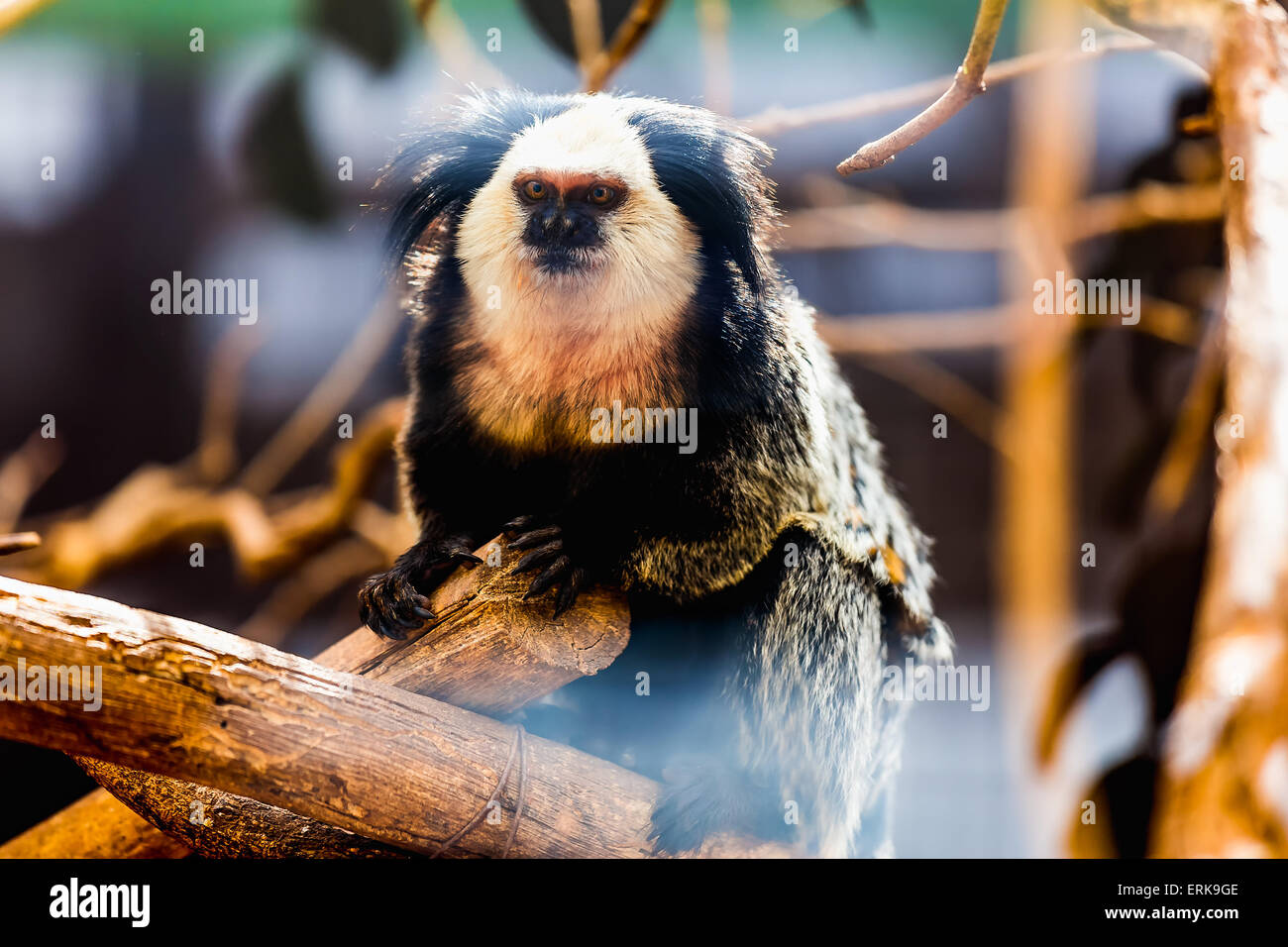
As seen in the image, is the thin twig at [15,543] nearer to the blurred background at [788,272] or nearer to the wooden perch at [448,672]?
the wooden perch at [448,672]

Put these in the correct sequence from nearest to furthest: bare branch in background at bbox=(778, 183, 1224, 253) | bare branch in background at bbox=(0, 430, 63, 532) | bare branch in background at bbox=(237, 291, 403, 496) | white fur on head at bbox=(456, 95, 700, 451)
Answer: white fur on head at bbox=(456, 95, 700, 451), bare branch in background at bbox=(0, 430, 63, 532), bare branch in background at bbox=(237, 291, 403, 496), bare branch in background at bbox=(778, 183, 1224, 253)

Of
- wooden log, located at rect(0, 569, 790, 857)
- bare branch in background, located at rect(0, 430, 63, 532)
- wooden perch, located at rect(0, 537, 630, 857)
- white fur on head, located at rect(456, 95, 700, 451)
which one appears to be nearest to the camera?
wooden log, located at rect(0, 569, 790, 857)

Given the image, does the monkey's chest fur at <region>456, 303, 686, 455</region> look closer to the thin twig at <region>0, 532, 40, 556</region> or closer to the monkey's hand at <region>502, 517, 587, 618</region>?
the monkey's hand at <region>502, 517, 587, 618</region>

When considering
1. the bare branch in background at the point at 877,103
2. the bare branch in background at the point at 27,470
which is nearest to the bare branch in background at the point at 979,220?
the bare branch in background at the point at 877,103

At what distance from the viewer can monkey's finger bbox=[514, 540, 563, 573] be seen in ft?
4.78

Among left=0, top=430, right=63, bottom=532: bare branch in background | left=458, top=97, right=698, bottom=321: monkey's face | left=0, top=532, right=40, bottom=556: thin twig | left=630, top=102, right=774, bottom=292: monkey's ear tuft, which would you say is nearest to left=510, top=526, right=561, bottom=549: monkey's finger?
left=458, top=97, right=698, bottom=321: monkey's face

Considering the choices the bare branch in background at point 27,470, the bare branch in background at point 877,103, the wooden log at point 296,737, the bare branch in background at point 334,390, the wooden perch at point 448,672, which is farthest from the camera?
the bare branch in background at point 334,390

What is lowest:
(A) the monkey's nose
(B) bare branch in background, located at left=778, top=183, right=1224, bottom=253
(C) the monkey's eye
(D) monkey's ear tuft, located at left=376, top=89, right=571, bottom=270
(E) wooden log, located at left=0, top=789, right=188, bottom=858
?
(E) wooden log, located at left=0, top=789, right=188, bottom=858

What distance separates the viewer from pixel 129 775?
1.42 meters

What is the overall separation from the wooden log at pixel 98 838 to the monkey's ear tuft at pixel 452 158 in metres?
0.99

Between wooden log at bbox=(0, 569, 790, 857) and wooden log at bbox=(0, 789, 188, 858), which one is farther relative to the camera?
wooden log at bbox=(0, 789, 188, 858)

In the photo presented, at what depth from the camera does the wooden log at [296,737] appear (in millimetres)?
1193

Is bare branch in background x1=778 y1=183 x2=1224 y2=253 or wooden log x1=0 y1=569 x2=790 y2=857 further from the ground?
bare branch in background x1=778 y1=183 x2=1224 y2=253

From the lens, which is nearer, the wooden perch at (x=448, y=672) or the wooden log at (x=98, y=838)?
the wooden perch at (x=448, y=672)
